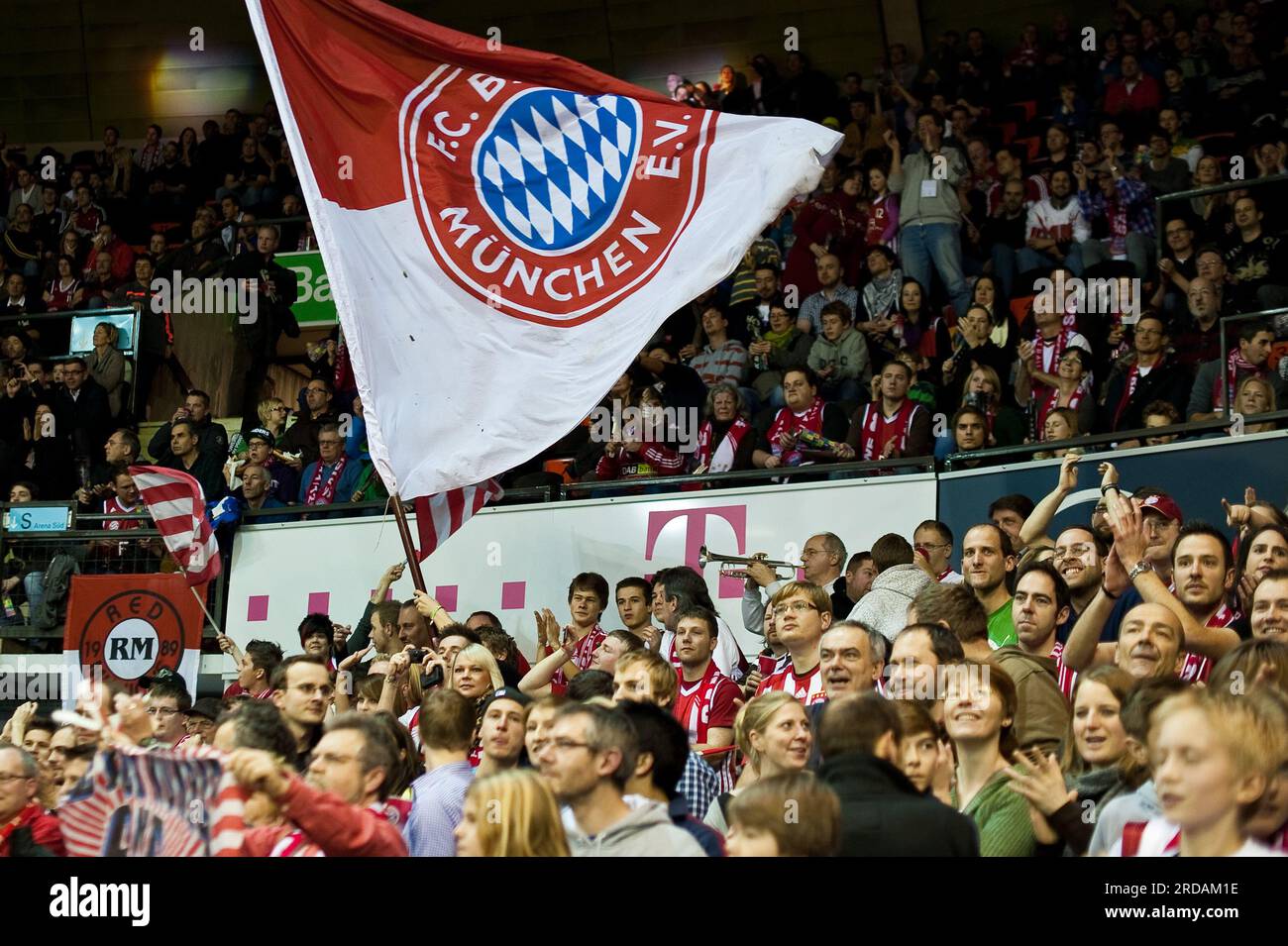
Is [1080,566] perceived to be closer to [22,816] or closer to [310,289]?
[22,816]

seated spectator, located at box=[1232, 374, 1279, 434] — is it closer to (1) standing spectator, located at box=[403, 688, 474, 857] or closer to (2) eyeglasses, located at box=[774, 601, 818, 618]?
(2) eyeglasses, located at box=[774, 601, 818, 618]

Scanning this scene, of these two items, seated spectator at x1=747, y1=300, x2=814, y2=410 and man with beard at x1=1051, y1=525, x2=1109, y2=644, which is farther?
seated spectator at x1=747, y1=300, x2=814, y2=410

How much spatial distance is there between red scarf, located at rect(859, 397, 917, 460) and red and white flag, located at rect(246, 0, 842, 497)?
10.1 feet

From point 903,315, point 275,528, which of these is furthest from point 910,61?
point 275,528

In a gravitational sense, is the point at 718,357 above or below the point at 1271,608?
above

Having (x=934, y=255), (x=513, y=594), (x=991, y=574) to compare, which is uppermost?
(x=934, y=255)

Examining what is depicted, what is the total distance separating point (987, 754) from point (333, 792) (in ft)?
6.28

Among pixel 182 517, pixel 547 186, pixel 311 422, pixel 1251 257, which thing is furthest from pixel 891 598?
pixel 311 422

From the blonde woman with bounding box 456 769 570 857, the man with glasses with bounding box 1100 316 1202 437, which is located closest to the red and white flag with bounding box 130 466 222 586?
the man with glasses with bounding box 1100 316 1202 437

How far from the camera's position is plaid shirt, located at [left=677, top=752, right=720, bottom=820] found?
6.11m

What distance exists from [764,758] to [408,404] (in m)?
2.98

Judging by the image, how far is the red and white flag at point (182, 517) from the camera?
37.7 ft

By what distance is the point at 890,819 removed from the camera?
420 centimetres

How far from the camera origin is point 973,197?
14.0m
